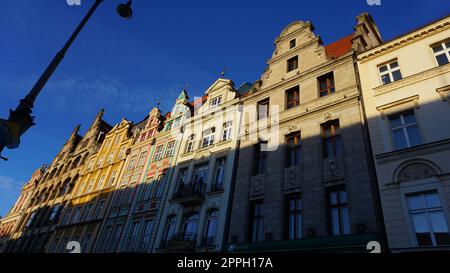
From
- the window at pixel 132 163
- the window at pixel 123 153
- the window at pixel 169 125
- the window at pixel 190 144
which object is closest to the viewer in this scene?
the window at pixel 190 144

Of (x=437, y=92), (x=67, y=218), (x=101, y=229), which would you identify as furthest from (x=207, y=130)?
(x=67, y=218)

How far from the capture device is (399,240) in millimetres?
12383

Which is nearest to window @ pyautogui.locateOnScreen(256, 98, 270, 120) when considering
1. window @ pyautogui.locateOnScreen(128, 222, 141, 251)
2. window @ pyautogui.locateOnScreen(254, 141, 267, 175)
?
window @ pyautogui.locateOnScreen(254, 141, 267, 175)

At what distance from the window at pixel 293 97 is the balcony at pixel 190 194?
8.20m

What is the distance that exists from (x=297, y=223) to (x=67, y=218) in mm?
28103

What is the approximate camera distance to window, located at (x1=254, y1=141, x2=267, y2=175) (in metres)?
20.0

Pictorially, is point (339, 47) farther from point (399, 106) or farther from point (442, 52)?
point (399, 106)

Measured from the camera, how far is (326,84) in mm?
20047

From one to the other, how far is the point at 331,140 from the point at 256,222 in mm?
6302

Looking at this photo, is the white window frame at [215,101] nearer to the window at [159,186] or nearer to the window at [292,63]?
the window at [292,63]

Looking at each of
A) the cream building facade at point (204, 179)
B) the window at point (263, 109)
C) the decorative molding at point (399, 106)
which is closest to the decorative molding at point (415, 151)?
the decorative molding at point (399, 106)

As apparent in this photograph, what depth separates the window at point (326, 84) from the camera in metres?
19.5
